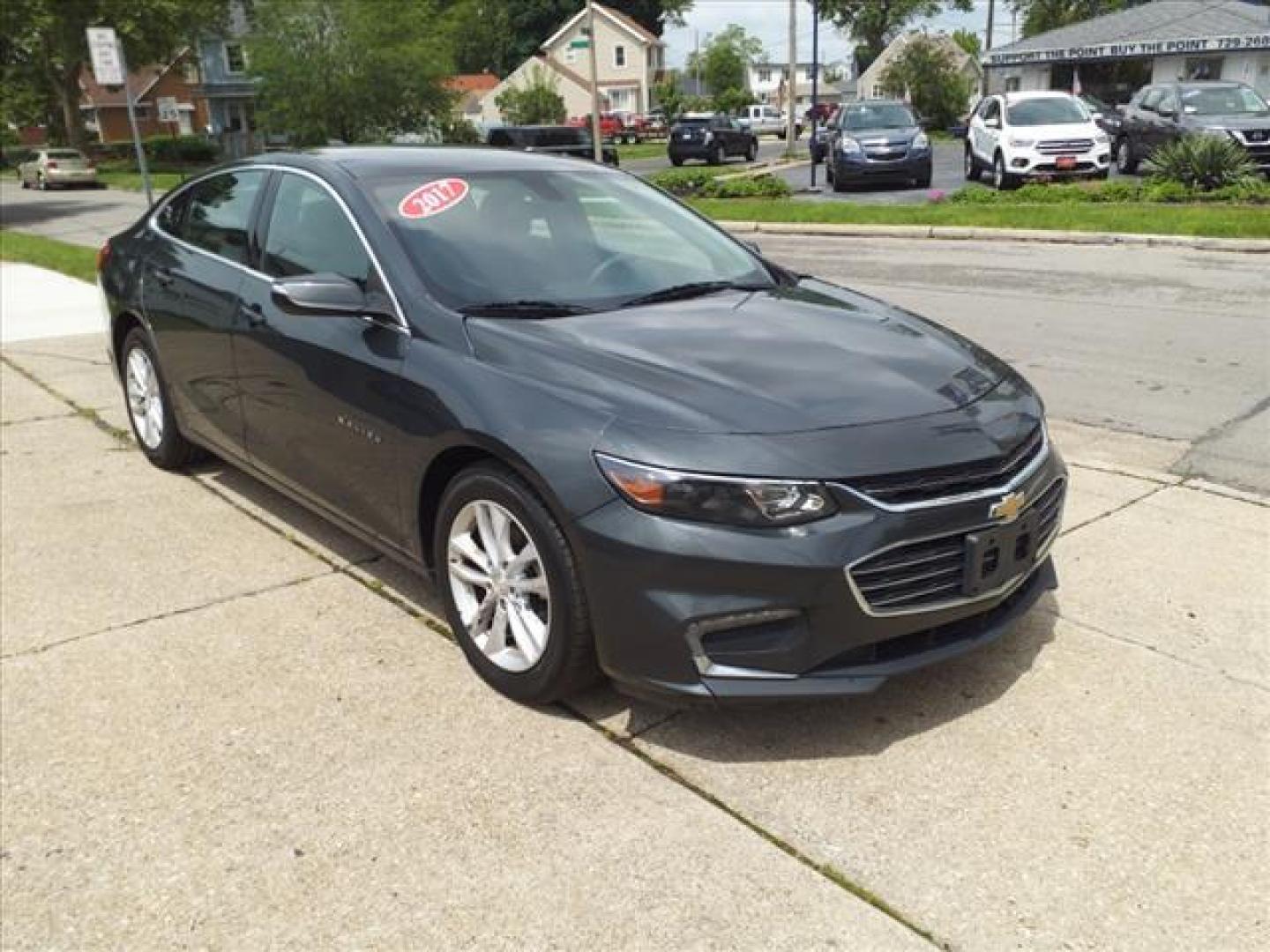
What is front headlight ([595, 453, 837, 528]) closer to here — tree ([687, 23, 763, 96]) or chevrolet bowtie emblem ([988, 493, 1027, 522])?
chevrolet bowtie emblem ([988, 493, 1027, 522])

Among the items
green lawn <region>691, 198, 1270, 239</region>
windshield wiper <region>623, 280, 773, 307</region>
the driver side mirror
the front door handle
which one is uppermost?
the driver side mirror

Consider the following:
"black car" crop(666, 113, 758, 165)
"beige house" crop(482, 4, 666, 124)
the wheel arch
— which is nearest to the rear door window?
the wheel arch

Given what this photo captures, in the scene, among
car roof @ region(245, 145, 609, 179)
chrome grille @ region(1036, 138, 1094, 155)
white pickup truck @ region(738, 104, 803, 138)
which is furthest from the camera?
white pickup truck @ region(738, 104, 803, 138)

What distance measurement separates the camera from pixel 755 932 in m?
2.42

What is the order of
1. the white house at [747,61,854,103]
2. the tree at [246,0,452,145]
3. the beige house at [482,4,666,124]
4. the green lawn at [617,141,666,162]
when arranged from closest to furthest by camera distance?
1. the tree at [246,0,452,145]
2. the green lawn at [617,141,666,162]
3. the beige house at [482,4,666,124]
4. the white house at [747,61,854,103]

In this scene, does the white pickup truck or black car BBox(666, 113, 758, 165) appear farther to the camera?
the white pickup truck

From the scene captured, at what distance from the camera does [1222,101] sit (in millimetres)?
19094

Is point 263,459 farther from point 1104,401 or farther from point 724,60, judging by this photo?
point 724,60

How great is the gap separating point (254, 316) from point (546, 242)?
49.1 inches

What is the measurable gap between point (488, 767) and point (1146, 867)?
1658mm

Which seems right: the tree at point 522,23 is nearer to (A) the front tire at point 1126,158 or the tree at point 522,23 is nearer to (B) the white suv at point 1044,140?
(A) the front tire at point 1126,158

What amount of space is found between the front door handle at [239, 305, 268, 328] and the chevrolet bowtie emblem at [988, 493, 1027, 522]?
2791 mm

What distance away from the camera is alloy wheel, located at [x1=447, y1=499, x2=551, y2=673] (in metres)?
3.22

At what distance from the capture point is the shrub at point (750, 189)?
20750mm
